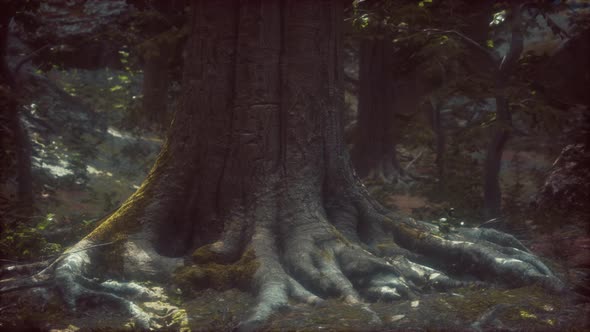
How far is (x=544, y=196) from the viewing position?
10016 millimetres

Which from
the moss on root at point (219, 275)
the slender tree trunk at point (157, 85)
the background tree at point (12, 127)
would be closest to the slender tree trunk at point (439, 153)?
the slender tree trunk at point (157, 85)

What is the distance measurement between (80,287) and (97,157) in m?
9.64

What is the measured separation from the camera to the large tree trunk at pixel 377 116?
1488 cm

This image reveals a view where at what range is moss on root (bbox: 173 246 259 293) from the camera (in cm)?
569

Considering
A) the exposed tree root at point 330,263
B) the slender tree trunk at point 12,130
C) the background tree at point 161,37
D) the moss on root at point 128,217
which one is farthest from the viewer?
the background tree at point 161,37

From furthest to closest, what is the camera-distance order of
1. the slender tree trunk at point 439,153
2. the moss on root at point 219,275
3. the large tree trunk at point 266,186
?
the slender tree trunk at point 439,153 < the large tree trunk at point 266,186 < the moss on root at point 219,275

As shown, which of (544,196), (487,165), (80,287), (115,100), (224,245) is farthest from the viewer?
(115,100)

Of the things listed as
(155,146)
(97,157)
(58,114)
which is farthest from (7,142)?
(155,146)

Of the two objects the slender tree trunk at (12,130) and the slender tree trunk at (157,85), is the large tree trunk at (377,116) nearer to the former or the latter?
the slender tree trunk at (157,85)

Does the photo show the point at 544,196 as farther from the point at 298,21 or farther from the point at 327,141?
the point at 298,21

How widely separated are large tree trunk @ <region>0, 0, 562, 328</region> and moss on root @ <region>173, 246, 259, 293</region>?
2 cm

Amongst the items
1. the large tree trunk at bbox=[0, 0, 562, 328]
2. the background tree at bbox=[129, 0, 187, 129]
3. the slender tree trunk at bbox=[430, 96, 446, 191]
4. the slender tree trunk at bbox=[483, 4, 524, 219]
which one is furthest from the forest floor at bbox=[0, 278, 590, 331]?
the background tree at bbox=[129, 0, 187, 129]

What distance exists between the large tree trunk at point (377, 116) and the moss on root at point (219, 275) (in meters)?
9.37

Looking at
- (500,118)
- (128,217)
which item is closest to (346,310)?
(128,217)
